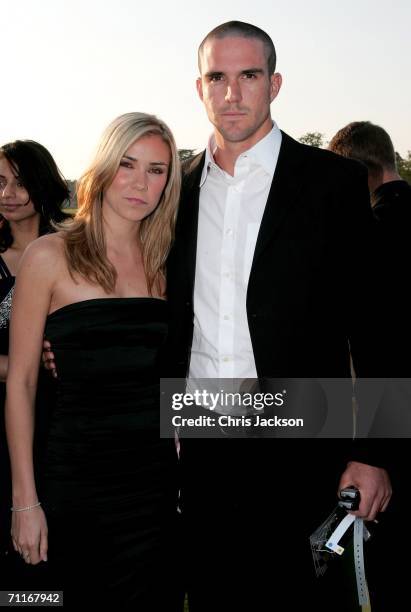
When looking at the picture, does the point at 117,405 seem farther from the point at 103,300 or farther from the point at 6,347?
the point at 6,347

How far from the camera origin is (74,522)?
265cm

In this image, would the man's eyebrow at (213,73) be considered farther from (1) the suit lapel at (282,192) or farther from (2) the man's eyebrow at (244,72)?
(1) the suit lapel at (282,192)

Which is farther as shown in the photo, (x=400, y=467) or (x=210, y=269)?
(x=210, y=269)

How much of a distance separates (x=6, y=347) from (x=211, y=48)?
1.68m

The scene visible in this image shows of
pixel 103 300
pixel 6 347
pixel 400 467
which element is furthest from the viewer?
pixel 6 347

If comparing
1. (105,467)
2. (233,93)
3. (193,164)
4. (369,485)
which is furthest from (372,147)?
(105,467)

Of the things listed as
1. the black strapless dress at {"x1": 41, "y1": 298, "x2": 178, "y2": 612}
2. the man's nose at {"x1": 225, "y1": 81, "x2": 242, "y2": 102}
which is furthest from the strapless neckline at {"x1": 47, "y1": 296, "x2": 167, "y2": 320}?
the man's nose at {"x1": 225, "y1": 81, "x2": 242, "y2": 102}

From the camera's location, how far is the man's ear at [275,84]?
9.38 feet

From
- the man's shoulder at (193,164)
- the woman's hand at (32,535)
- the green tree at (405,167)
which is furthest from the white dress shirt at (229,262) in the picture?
the green tree at (405,167)

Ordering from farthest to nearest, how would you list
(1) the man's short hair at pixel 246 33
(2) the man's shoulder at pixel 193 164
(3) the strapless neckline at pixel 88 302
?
(2) the man's shoulder at pixel 193 164 → (1) the man's short hair at pixel 246 33 → (3) the strapless neckline at pixel 88 302

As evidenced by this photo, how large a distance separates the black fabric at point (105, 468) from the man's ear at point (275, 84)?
1.08 meters

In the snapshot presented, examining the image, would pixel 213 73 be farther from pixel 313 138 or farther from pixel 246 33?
pixel 313 138

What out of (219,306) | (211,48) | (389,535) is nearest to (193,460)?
(219,306)

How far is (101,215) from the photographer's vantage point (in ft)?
9.48
